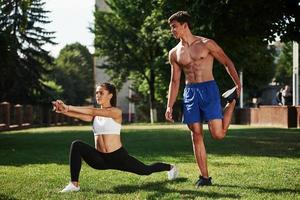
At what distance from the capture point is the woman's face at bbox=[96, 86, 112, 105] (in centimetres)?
736

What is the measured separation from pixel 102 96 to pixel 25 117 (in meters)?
29.8

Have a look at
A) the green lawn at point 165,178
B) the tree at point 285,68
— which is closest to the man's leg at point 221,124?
the green lawn at point 165,178

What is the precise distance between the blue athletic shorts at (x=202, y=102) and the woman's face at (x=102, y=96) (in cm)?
106

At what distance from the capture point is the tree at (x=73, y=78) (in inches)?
3499

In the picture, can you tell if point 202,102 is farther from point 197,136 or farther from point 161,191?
point 161,191

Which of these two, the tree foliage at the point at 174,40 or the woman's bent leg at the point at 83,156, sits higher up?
the tree foliage at the point at 174,40

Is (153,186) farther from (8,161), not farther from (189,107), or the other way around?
(8,161)

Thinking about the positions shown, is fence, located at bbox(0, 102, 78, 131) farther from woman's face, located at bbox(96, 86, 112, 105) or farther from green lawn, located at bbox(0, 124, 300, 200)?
woman's face, located at bbox(96, 86, 112, 105)

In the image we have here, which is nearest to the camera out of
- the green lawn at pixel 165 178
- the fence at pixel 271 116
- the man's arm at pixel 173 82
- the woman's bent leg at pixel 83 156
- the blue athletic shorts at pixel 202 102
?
the green lawn at pixel 165 178

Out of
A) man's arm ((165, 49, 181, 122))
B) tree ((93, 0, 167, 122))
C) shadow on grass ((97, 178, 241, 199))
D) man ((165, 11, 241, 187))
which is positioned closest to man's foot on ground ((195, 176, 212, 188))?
man ((165, 11, 241, 187))

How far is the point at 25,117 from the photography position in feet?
119

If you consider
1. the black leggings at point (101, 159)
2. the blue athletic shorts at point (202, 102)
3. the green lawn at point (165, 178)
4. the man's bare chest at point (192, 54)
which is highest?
the man's bare chest at point (192, 54)

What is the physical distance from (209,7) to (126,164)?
36.4 ft

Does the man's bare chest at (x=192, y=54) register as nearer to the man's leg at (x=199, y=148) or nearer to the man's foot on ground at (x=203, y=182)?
the man's leg at (x=199, y=148)
